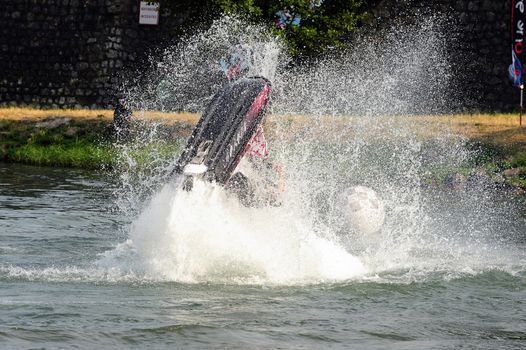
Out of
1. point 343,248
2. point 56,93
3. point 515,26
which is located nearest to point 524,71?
point 515,26

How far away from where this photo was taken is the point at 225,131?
38.4ft

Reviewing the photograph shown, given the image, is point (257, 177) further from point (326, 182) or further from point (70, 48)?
point (70, 48)

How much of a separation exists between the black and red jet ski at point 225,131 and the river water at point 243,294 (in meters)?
0.38

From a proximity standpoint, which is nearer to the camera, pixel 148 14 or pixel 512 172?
pixel 512 172

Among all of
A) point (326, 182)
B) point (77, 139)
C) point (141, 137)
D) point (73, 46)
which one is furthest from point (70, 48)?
point (326, 182)

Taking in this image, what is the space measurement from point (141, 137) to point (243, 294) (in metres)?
14.7

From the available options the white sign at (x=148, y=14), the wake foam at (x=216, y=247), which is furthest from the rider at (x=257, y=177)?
the white sign at (x=148, y=14)

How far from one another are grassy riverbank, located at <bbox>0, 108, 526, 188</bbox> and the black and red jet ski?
29.1ft

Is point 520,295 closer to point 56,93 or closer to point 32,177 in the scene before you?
point 32,177

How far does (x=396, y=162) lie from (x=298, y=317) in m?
11.3

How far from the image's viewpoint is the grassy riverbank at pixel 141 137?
70.1 ft

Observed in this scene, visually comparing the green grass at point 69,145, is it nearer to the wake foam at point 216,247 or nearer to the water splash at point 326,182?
the water splash at point 326,182

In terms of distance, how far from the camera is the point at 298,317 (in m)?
9.90

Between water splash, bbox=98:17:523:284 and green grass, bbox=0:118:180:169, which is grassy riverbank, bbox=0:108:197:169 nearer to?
green grass, bbox=0:118:180:169
